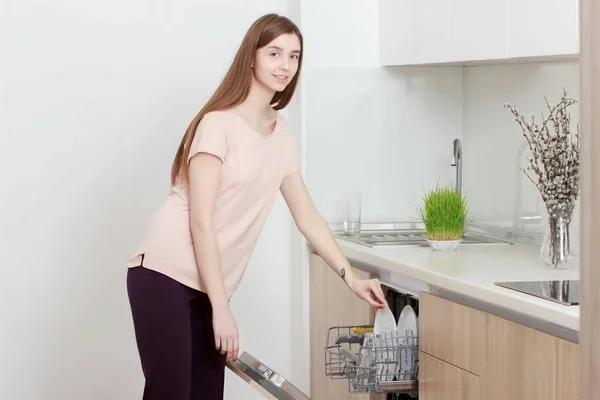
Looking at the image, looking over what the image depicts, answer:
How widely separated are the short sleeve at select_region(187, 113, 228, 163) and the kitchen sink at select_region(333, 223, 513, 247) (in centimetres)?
90

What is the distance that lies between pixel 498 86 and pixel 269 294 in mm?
1182

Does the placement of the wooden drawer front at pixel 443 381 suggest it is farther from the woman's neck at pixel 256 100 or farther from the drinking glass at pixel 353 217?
the drinking glass at pixel 353 217

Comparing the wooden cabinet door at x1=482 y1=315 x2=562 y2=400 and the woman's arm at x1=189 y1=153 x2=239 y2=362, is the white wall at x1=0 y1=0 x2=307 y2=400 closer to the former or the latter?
the woman's arm at x1=189 y1=153 x2=239 y2=362

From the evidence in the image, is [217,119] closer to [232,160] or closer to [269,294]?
[232,160]

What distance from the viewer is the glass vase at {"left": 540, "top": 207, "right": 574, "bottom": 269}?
2.34 meters

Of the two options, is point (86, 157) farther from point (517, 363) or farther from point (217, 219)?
point (517, 363)

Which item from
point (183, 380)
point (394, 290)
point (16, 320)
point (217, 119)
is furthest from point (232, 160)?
point (16, 320)

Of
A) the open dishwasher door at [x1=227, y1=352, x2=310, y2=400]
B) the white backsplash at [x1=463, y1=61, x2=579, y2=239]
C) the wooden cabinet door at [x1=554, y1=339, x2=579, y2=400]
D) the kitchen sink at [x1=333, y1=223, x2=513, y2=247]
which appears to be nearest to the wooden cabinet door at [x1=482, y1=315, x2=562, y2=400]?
the wooden cabinet door at [x1=554, y1=339, x2=579, y2=400]

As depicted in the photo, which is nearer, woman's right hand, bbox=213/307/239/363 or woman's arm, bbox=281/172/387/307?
woman's right hand, bbox=213/307/239/363

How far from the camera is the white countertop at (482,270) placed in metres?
1.86

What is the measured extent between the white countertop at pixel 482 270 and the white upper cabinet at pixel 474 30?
1.80ft

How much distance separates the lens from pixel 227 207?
226 centimetres

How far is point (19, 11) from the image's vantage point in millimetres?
3211

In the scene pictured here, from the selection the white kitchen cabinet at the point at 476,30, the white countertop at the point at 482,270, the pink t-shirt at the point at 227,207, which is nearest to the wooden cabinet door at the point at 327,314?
the white countertop at the point at 482,270
